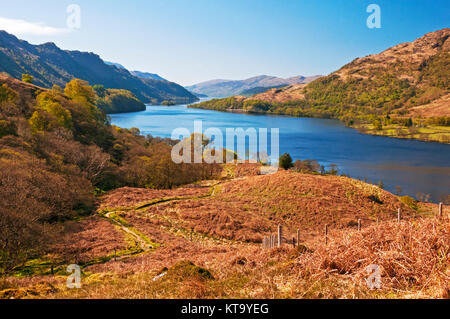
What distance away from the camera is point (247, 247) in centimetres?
1816

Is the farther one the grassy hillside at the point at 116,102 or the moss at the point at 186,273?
the grassy hillside at the point at 116,102

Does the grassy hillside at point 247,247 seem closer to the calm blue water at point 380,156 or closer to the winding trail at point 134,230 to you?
the winding trail at point 134,230

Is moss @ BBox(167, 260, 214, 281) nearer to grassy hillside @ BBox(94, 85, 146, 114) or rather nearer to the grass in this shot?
the grass

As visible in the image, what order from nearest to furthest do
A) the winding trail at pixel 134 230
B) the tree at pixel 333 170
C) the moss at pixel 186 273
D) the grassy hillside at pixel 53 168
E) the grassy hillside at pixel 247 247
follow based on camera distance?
the grassy hillside at pixel 247 247 → the moss at pixel 186 273 → the grassy hillside at pixel 53 168 → the winding trail at pixel 134 230 → the tree at pixel 333 170

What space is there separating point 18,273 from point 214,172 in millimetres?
41450

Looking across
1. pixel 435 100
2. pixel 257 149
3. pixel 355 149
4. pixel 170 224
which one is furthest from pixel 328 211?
pixel 435 100

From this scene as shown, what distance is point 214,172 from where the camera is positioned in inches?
2156

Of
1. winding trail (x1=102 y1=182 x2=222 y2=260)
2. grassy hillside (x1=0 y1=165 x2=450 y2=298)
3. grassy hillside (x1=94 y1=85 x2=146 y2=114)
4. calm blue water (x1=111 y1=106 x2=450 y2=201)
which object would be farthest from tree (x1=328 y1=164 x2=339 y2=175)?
grassy hillside (x1=94 y1=85 x2=146 y2=114)

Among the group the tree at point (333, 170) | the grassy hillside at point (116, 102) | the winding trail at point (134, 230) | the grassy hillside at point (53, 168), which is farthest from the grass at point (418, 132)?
the grassy hillside at point (116, 102)

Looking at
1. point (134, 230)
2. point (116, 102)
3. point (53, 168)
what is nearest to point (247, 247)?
point (134, 230)

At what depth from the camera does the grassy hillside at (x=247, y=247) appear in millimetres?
5934

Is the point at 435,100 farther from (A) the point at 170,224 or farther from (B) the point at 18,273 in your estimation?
(B) the point at 18,273

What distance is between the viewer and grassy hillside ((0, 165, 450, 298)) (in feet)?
19.5
